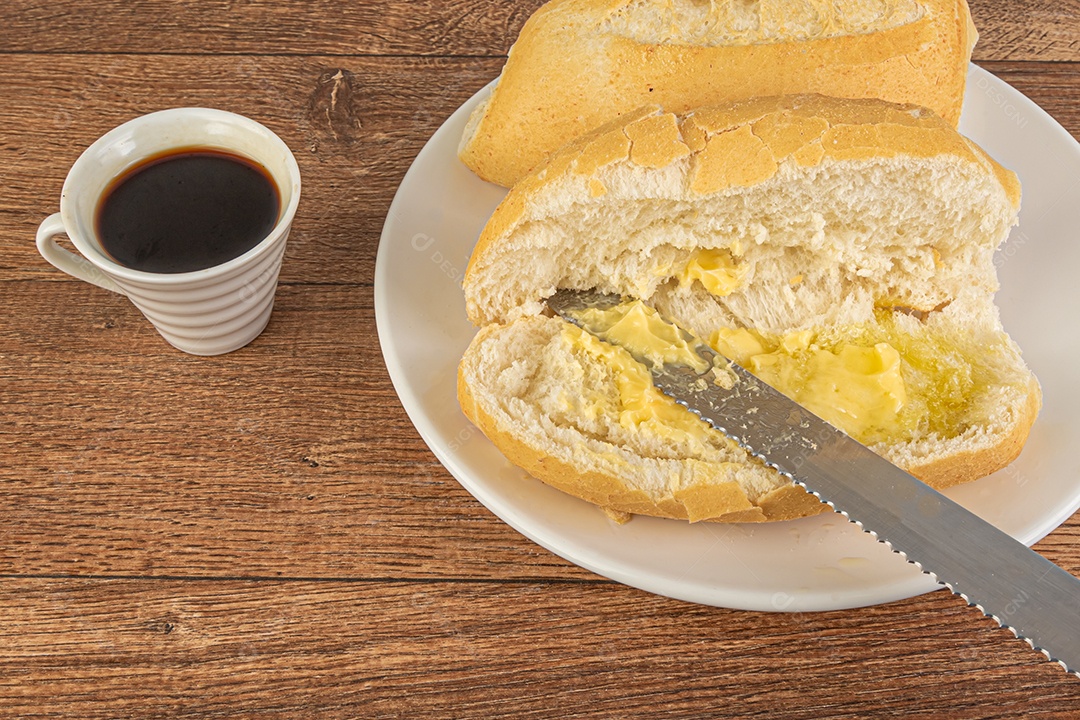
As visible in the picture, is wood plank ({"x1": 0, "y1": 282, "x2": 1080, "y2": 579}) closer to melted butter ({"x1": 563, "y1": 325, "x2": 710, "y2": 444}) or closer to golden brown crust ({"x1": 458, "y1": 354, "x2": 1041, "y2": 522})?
golden brown crust ({"x1": 458, "y1": 354, "x2": 1041, "y2": 522})

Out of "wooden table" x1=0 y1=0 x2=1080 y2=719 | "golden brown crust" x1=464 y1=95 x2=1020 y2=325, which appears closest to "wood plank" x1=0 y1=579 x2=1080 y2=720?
"wooden table" x1=0 y1=0 x2=1080 y2=719

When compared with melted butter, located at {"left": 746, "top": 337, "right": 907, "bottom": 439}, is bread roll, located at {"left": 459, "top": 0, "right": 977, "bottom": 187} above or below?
above

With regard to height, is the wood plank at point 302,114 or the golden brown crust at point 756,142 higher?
the golden brown crust at point 756,142

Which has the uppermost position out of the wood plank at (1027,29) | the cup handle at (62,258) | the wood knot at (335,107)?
the wood plank at (1027,29)

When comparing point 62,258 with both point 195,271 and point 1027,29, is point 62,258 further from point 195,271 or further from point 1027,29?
point 1027,29

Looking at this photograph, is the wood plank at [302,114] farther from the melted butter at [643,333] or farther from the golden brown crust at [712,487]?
the golden brown crust at [712,487]

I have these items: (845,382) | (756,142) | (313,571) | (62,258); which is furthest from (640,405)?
(62,258)

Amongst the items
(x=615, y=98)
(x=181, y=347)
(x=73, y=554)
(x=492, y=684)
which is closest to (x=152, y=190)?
(x=181, y=347)

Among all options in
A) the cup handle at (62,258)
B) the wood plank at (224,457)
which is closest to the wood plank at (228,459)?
the wood plank at (224,457)
